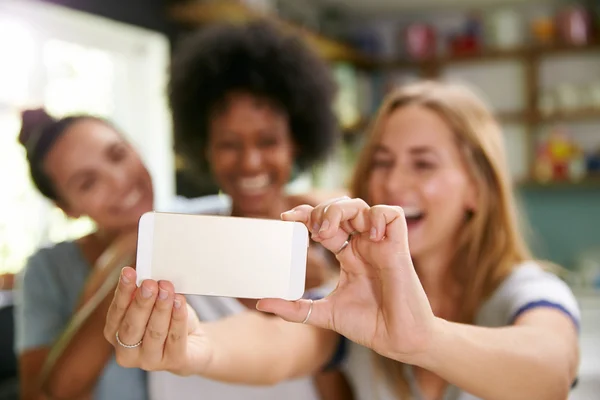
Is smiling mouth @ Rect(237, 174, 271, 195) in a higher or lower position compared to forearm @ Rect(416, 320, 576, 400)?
higher

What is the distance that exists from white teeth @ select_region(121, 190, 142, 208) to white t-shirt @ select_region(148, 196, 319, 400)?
0.22 feet

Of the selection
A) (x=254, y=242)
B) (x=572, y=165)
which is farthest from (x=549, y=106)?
(x=254, y=242)

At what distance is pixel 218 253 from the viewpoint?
11.9 inches

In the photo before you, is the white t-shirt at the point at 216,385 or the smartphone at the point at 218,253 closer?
the smartphone at the point at 218,253

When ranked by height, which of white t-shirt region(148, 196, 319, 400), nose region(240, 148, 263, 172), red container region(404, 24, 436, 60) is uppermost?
red container region(404, 24, 436, 60)

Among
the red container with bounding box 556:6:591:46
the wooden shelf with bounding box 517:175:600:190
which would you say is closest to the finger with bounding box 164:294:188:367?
the wooden shelf with bounding box 517:175:600:190

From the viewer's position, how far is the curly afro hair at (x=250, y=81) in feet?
1.78

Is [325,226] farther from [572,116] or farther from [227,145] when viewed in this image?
[572,116]

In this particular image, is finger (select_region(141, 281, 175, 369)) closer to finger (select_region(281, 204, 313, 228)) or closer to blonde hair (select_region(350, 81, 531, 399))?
finger (select_region(281, 204, 313, 228))

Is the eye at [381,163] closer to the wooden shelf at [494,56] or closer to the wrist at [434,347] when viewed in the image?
the wrist at [434,347]

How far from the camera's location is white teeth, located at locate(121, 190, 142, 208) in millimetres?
451

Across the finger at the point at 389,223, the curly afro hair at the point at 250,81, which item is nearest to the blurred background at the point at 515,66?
the curly afro hair at the point at 250,81

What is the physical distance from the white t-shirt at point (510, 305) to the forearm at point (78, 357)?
204mm

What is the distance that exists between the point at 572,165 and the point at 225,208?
6.50 ft
